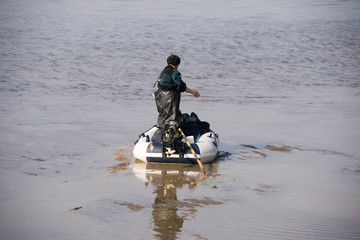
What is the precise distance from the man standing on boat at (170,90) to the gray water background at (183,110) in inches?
41.9

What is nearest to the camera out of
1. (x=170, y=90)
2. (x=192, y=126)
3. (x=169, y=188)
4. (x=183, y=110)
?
(x=169, y=188)

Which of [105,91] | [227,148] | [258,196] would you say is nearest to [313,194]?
[258,196]

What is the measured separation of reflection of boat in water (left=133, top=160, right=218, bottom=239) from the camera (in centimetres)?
586

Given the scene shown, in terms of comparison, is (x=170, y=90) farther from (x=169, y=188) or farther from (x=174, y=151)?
(x=169, y=188)

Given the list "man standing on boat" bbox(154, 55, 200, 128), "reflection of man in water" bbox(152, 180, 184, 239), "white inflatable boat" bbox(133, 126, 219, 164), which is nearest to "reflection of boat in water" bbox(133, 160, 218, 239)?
"reflection of man in water" bbox(152, 180, 184, 239)

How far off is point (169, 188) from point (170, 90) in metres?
2.00

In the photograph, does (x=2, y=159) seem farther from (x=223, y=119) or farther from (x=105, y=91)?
(x=105, y=91)

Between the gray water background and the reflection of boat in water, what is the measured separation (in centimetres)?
3

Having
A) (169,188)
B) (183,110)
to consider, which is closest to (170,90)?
(169,188)

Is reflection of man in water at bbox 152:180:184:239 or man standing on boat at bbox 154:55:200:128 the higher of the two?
man standing on boat at bbox 154:55:200:128

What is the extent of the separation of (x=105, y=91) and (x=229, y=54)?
32.4ft

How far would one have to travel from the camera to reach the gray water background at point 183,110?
6.07 m

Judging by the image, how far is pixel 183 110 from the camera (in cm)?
1416

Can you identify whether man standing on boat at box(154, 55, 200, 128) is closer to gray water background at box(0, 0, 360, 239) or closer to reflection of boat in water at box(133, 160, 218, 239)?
reflection of boat in water at box(133, 160, 218, 239)
